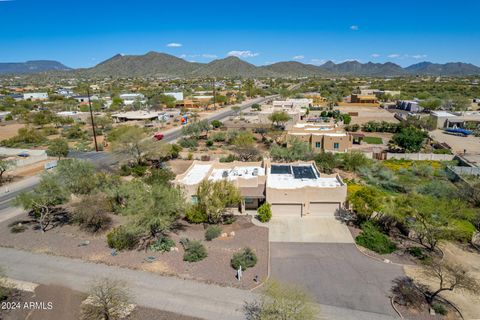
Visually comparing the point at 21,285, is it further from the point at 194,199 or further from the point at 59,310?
the point at 194,199

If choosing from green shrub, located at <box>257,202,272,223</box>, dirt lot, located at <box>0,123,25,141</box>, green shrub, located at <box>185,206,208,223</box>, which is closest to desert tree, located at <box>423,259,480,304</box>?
green shrub, located at <box>257,202,272,223</box>

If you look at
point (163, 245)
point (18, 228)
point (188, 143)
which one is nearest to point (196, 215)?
point (163, 245)

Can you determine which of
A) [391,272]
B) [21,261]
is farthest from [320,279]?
[21,261]

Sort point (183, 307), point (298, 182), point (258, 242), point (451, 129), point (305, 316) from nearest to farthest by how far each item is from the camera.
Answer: point (305, 316) < point (183, 307) < point (258, 242) < point (298, 182) < point (451, 129)

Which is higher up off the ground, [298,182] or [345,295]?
[298,182]

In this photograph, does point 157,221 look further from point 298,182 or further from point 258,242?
point 298,182

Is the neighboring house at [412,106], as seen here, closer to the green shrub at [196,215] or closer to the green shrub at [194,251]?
the green shrub at [196,215]
